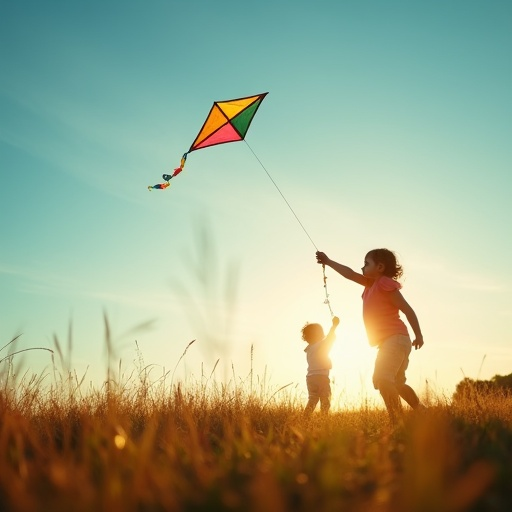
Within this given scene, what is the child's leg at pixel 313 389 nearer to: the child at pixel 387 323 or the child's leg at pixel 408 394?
the child at pixel 387 323

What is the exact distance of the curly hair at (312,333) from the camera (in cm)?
884

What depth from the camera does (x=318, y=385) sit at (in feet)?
26.8

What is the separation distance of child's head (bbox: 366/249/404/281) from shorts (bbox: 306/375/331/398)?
8.59 ft

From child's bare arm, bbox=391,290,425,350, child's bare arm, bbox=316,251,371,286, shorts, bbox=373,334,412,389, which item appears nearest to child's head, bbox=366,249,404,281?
child's bare arm, bbox=316,251,371,286

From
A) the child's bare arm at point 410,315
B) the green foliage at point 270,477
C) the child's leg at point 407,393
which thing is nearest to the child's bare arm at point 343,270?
the child's bare arm at point 410,315

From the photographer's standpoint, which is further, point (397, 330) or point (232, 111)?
point (232, 111)

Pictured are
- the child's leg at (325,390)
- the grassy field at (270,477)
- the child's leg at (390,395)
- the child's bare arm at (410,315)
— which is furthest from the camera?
the child's leg at (325,390)

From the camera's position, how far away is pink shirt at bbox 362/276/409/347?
5.62 meters

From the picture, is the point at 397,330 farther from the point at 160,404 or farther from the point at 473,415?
the point at 160,404

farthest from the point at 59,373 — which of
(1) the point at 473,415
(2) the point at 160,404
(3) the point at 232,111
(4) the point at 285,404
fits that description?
(3) the point at 232,111

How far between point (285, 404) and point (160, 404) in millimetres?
1579

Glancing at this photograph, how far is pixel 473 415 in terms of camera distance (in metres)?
4.76

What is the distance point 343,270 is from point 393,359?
4.06ft

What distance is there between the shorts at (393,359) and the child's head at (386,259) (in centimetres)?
87
